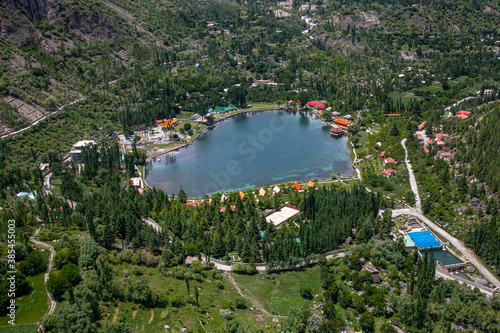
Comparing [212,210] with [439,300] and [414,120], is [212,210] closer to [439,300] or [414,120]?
[439,300]

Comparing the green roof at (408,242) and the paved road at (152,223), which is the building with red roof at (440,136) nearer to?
the green roof at (408,242)

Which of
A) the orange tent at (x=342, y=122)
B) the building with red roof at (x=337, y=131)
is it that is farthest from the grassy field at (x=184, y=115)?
the orange tent at (x=342, y=122)

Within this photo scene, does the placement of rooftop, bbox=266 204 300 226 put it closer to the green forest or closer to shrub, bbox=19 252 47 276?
the green forest

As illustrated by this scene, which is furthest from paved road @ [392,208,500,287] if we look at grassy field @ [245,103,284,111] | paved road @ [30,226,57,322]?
grassy field @ [245,103,284,111]

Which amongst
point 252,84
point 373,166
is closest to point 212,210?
point 373,166

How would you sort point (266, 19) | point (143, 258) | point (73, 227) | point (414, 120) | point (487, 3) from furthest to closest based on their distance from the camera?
point (266, 19) < point (487, 3) < point (414, 120) < point (73, 227) < point (143, 258)
